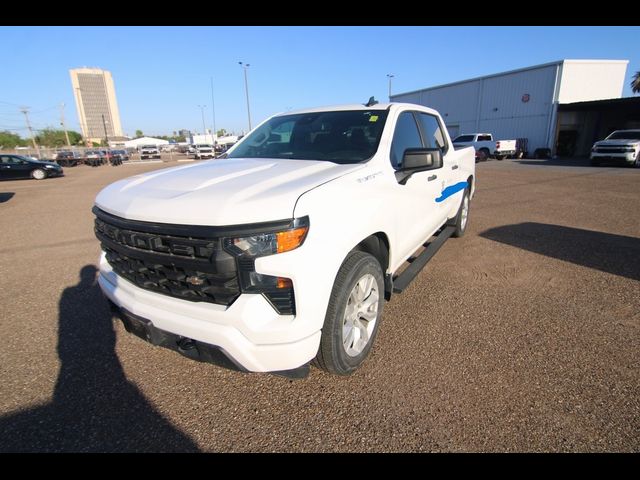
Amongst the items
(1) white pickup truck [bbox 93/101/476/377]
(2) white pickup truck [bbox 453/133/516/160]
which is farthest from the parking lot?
(2) white pickup truck [bbox 453/133/516/160]

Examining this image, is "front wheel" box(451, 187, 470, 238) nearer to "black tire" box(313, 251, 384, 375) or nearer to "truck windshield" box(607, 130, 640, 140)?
"black tire" box(313, 251, 384, 375)

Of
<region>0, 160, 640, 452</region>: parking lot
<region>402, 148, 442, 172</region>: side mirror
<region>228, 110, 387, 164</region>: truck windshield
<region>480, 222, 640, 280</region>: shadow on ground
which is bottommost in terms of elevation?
<region>480, 222, 640, 280</region>: shadow on ground

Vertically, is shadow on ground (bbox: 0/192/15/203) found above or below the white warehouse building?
below

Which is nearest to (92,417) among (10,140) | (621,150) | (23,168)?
(621,150)

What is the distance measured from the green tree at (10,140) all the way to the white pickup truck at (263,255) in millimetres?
111069

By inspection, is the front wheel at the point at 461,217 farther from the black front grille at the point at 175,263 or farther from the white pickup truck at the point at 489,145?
the white pickup truck at the point at 489,145

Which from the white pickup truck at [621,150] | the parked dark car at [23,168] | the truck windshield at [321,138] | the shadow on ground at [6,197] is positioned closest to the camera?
the truck windshield at [321,138]

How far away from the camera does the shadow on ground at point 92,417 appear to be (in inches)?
74.7

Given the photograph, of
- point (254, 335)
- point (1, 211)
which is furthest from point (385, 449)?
point (1, 211)

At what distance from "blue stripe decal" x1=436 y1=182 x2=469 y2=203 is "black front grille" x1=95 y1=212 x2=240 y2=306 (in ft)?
9.19

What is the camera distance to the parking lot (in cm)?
192

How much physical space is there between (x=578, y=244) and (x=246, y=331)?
5505 mm

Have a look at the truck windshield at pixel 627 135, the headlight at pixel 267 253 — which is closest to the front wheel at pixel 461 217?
the headlight at pixel 267 253
